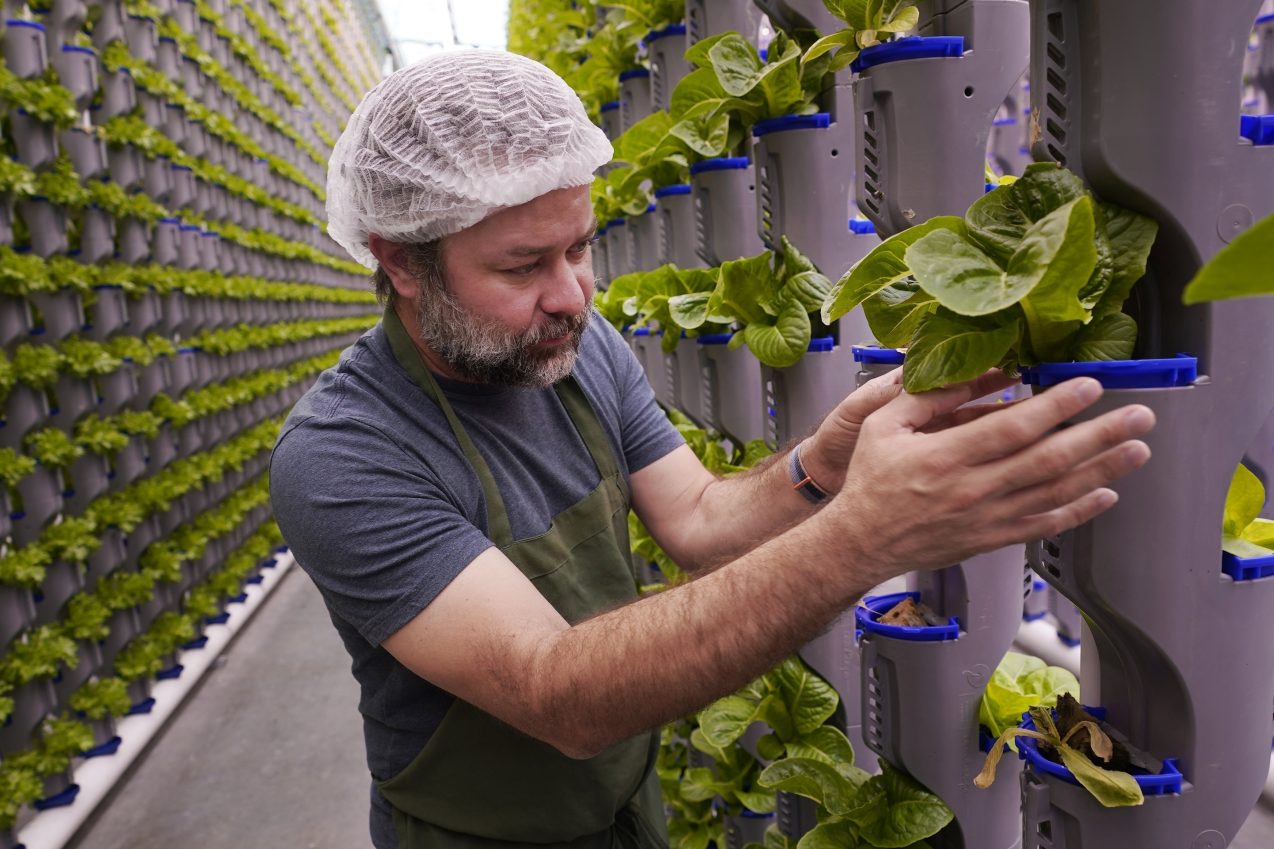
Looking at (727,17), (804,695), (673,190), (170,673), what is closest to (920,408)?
(804,695)

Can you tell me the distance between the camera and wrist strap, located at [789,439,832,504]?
125 cm

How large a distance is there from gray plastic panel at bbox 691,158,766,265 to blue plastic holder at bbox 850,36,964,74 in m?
0.70

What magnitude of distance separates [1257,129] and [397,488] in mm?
946

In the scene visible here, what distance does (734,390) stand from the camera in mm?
1865

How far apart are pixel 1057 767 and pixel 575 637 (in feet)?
1.62

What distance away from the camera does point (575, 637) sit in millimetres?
1062

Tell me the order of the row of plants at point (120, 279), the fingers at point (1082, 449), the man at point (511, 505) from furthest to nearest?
the row of plants at point (120, 279) → the man at point (511, 505) → the fingers at point (1082, 449)

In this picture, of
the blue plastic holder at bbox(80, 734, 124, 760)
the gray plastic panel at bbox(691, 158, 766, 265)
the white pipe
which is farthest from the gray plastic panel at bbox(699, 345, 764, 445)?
the blue plastic holder at bbox(80, 734, 124, 760)

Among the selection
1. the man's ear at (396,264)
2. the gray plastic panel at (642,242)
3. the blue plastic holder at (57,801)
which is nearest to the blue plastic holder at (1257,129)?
the man's ear at (396,264)

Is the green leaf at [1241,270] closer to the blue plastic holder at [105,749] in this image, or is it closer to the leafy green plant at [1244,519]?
the leafy green plant at [1244,519]

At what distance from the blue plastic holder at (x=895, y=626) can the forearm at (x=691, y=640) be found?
11.6 inches

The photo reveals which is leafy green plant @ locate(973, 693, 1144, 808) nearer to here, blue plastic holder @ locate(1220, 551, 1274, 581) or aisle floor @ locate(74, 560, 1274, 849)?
blue plastic holder @ locate(1220, 551, 1274, 581)

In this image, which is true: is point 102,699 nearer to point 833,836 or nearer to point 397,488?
point 397,488

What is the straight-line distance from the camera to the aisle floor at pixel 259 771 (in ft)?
9.59
